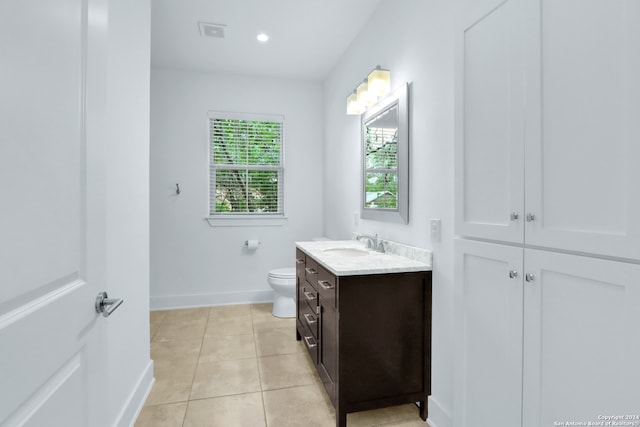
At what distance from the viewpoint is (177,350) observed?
8.82 feet

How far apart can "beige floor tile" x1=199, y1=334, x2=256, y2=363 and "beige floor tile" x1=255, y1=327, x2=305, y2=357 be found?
67 mm

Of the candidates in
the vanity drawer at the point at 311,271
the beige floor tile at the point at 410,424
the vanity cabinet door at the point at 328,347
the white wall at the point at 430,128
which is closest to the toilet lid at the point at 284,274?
the vanity drawer at the point at 311,271

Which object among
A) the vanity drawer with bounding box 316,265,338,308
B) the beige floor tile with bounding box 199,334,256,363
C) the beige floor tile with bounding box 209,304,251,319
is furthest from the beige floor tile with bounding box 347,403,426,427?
the beige floor tile with bounding box 209,304,251,319

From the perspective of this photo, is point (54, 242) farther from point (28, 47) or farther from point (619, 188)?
point (619, 188)

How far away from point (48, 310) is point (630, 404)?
135cm

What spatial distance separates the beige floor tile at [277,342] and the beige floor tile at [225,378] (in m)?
0.20

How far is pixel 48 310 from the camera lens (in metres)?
0.68

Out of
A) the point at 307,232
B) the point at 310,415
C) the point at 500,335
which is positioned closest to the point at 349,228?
the point at 307,232

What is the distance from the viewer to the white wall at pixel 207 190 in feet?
12.1

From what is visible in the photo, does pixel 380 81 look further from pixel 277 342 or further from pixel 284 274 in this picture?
pixel 277 342

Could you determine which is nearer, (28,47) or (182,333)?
(28,47)

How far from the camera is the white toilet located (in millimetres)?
3301

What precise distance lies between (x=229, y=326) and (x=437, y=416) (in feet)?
6.88

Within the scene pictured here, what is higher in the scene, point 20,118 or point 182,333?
point 20,118
